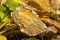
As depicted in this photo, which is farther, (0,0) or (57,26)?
(0,0)

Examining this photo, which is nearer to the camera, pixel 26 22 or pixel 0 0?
pixel 26 22

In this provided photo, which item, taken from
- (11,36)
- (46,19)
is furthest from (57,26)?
(11,36)

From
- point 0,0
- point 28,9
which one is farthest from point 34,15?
point 0,0

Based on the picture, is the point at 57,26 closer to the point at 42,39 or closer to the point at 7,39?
the point at 42,39

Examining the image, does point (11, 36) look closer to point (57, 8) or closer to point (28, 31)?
point (28, 31)

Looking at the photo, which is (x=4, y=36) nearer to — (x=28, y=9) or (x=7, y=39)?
(x=7, y=39)

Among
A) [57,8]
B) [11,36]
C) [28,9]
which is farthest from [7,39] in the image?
[57,8]
